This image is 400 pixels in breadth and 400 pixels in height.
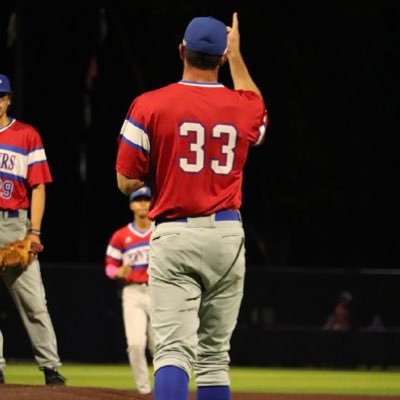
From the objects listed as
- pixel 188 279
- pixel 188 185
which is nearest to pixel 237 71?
pixel 188 185

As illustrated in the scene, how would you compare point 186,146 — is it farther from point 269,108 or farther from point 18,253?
point 269,108

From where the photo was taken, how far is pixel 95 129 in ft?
75.3

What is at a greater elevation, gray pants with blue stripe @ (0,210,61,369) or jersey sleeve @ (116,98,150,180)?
jersey sleeve @ (116,98,150,180)

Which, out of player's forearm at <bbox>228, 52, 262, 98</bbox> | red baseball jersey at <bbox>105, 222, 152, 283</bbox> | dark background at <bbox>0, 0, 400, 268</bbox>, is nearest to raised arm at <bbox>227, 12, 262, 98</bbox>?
player's forearm at <bbox>228, 52, 262, 98</bbox>

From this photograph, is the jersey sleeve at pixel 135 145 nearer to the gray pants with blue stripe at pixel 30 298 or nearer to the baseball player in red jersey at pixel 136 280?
the gray pants with blue stripe at pixel 30 298

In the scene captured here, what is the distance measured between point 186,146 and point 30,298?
3223 millimetres

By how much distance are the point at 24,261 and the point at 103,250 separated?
1403cm

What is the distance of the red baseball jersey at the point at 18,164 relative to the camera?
8562 mm

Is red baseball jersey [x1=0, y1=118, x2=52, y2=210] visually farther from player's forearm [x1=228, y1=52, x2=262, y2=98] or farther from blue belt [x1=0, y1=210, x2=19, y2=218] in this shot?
player's forearm [x1=228, y1=52, x2=262, y2=98]

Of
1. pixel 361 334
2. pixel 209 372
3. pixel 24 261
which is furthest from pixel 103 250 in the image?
pixel 209 372

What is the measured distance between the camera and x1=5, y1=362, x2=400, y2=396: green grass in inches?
524

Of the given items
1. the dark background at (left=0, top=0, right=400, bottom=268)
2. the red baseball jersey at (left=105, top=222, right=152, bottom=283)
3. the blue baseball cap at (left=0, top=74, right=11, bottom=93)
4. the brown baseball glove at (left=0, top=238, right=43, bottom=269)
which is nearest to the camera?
the brown baseball glove at (left=0, top=238, right=43, bottom=269)

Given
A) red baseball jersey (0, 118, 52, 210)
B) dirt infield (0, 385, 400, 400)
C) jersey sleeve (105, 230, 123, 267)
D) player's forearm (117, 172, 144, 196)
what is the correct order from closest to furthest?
player's forearm (117, 172, 144, 196) < dirt infield (0, 385, 400, 400) < red baseball jersey (0, 118, 52, 210) < jersey sleeve (105, 230, 123, 267)

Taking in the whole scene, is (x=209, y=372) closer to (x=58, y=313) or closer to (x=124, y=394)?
(x=124, y=394)
